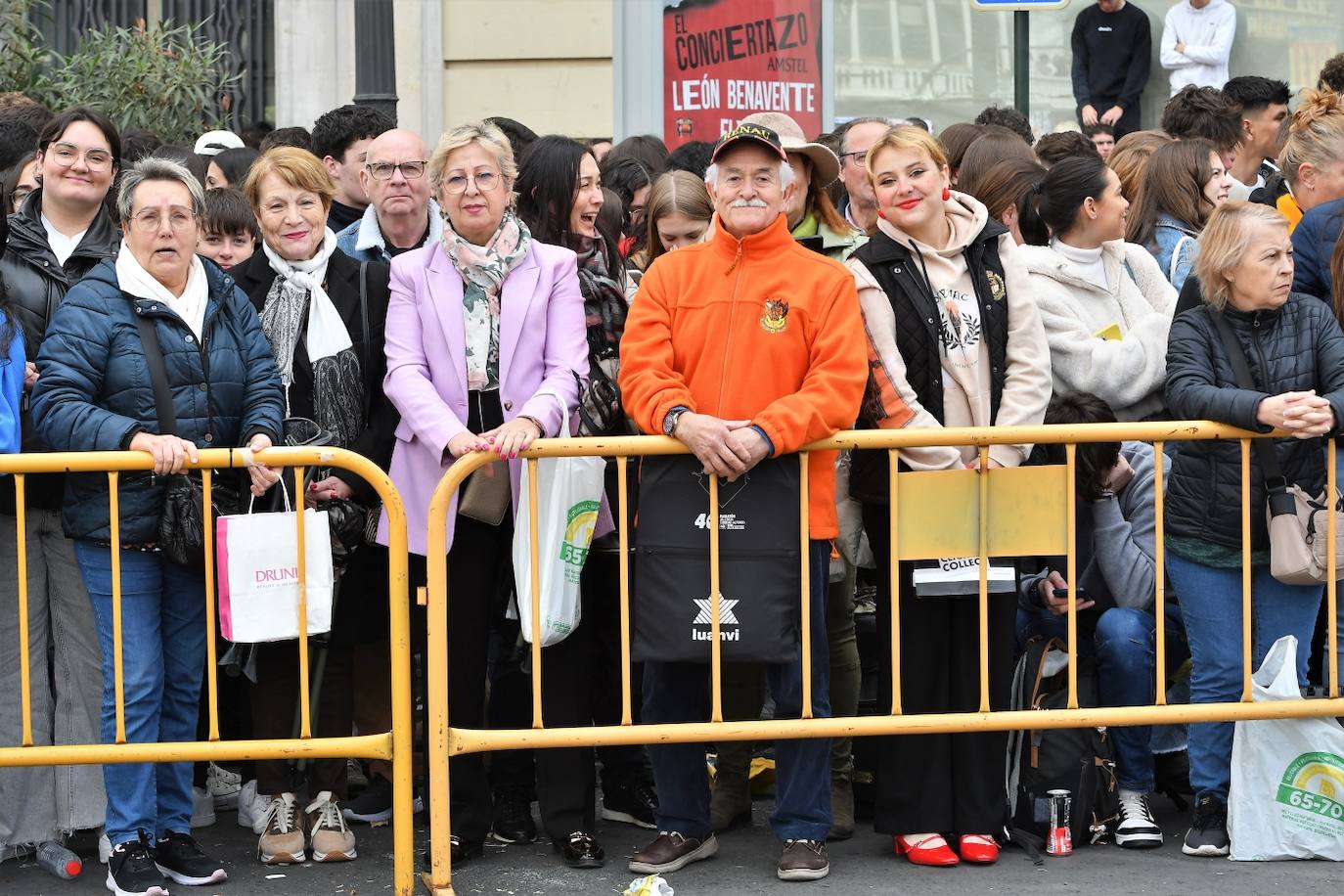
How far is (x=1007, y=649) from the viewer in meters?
5.78

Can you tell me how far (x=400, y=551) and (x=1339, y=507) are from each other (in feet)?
9.52

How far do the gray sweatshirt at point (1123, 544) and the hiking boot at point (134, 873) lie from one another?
2.87 meters

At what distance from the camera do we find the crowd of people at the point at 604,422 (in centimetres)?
548

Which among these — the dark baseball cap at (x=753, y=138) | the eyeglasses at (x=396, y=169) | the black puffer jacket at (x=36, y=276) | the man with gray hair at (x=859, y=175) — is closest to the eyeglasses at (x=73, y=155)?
the black puffer jacket at (x=36, y=276)

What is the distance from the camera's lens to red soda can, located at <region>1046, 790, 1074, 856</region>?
586cm

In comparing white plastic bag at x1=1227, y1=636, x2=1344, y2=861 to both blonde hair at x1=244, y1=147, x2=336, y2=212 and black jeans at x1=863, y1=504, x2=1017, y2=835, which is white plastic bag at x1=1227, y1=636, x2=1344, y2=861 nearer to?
black jeans at x1=863, y1=504, x2=1017, y2=835

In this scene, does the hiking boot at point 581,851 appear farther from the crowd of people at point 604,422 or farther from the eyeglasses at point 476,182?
the eyeglasses at point 476,182

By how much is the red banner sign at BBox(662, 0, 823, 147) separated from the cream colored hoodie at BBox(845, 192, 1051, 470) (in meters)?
5.74

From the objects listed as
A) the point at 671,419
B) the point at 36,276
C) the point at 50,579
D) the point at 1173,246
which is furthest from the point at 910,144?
the point at 50,579

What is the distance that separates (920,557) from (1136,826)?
4.04 ft

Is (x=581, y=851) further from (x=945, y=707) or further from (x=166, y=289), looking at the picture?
(x=166, y=289)

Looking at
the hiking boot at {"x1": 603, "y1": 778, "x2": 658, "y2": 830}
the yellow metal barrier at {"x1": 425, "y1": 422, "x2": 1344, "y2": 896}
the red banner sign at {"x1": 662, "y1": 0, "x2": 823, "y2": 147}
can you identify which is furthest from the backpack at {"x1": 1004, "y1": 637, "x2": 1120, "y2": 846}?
the red banner sign at {"x1": 662, "y1": 0, "x2": 823, "y2": 147}

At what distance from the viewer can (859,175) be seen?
7.16m

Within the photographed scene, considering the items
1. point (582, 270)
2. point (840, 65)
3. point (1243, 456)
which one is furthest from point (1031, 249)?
point (840, 65)
